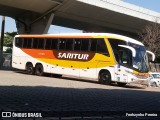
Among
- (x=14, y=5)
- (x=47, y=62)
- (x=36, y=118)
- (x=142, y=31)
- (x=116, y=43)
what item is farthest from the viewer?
(x=142, y=31)

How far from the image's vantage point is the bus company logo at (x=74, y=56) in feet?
86.9

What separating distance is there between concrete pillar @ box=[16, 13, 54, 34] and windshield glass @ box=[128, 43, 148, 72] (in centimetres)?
2000

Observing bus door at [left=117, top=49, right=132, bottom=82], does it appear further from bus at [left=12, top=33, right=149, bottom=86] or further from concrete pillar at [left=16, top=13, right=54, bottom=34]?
concrete pillar at [left=16, top=13, right=54, bottom=34]

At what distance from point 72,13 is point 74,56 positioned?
17.9 metres

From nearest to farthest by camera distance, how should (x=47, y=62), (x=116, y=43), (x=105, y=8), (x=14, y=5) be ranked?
(x=116, y=43)
(x=47, y=62)
(x=14, y=5)
(x=105, y=8)

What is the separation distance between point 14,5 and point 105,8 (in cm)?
982

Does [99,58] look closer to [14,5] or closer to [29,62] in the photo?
[29,62]

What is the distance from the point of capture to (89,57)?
2636cm

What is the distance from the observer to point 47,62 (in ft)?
97.6

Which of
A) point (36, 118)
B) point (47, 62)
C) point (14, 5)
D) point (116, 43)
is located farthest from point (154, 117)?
point (14, 5)

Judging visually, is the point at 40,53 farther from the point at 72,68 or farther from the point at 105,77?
the point at 105,77

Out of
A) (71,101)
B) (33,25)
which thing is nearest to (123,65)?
(71,101)

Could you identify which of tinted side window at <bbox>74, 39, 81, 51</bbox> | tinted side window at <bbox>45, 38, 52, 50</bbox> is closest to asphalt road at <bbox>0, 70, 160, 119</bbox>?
tinted side window at <bbox>74, 39, 81, 51</bbox>

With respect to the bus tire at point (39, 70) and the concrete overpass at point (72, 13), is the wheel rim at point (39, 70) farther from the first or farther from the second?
the concrete overpass at point (72, 13)
